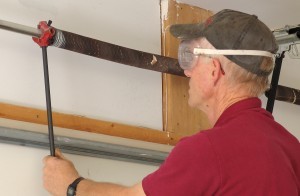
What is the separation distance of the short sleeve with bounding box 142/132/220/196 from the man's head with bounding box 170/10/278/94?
27 centimetres

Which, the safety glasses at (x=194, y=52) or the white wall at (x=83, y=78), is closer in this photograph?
the safety glasses at (x=194, y=52)

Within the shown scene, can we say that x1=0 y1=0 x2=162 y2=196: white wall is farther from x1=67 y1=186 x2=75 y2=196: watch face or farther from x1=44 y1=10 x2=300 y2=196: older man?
x1=67 y1=186 x2=75 y2=196: watch face

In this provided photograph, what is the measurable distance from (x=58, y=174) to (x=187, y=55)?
1.64ft

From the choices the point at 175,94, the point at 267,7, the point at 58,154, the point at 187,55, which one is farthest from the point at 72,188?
the point at 267,7

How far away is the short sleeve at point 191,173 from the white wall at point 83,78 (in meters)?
0.57

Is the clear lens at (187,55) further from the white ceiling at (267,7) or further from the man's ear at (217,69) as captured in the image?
the white ceiling at (267,7)

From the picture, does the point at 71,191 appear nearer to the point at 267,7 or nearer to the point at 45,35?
the point at 45,35

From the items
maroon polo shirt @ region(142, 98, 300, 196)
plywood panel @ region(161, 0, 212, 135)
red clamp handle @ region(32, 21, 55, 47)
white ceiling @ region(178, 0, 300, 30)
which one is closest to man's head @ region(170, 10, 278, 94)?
maroon polo shirt @ region(142, 98, 300, 196)

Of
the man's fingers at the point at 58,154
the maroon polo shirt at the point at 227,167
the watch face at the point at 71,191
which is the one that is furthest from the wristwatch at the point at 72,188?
the maroon polo shirt at the point at 227,167

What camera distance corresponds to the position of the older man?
1.04 metres

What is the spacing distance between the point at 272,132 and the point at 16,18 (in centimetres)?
92

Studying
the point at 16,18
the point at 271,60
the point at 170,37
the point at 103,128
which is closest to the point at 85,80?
the point at 103,128

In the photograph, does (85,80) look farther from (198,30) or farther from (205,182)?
(205,182)

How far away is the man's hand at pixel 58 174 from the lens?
1.30m
